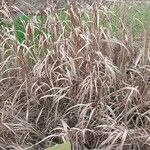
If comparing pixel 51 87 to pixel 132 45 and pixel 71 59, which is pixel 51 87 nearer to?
pixel 71 59

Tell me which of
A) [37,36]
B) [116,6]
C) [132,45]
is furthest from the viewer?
[116,6]

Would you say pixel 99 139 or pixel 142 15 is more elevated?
pixel 142 15

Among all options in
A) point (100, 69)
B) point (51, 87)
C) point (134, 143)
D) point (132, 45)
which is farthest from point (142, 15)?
point (134, 143)

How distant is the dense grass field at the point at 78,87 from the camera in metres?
2.83

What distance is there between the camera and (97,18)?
10.8 ft

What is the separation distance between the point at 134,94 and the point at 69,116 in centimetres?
46

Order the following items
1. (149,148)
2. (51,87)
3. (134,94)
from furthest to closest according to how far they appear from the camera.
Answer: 1. (51,87)
2. (134,94)
3. (149,148)

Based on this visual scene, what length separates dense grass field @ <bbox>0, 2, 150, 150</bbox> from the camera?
2.83 metres

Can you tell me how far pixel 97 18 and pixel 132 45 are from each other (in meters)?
0.33

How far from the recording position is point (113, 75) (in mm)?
2973

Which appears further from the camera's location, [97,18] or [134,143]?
[97,18]

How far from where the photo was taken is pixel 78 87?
303cm

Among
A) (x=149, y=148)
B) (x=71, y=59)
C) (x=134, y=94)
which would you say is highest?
(x=71, y=59)

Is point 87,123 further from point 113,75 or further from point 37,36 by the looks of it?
point 37,36
